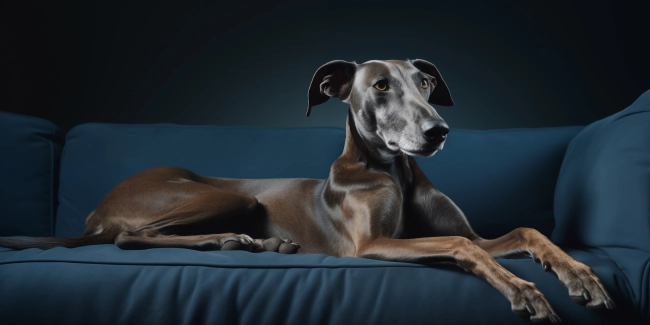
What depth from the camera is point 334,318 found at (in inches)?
54.4

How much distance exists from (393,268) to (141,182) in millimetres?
1327

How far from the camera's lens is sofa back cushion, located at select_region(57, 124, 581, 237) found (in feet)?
8.15

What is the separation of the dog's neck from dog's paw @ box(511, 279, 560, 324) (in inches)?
35.7

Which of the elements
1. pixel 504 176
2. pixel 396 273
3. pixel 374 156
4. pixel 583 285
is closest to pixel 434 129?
pixel 374 156

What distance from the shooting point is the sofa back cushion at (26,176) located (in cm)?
255

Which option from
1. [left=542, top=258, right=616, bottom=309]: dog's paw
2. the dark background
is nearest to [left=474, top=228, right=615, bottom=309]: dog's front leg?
[left=542, top=258, right=616, bottom=309]: dog's paw

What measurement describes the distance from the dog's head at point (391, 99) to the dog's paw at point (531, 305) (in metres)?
0.64

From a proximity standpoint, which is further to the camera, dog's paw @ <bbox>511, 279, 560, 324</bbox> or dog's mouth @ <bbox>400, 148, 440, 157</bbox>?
dog's mouth @ <bbox>400, 148, 440, 157</bbox>

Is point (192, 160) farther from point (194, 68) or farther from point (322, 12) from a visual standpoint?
point (322, 12)

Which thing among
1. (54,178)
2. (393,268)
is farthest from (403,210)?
(54,178)

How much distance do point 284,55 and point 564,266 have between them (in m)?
2.77

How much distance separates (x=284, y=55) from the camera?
3.83 metres

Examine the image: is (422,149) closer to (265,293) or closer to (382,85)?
(382,85)

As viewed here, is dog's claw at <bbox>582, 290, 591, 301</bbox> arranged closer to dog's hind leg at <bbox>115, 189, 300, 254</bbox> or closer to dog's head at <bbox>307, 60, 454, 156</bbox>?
dog's head at <bbox>307, 60, 454, 156</bbox>
